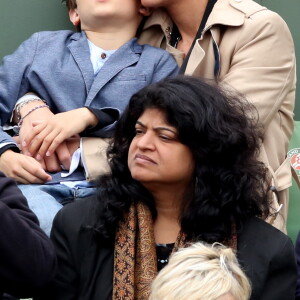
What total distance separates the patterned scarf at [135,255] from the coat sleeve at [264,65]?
0.84m

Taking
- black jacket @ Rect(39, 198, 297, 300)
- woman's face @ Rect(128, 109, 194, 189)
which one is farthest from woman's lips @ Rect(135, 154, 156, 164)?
black jacket @ Rect(39, 198, 297, 300)

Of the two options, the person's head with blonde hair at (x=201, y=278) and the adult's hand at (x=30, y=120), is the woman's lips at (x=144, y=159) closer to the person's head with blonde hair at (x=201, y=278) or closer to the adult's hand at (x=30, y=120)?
the person's head with blonde hair at (x=201, y=278)

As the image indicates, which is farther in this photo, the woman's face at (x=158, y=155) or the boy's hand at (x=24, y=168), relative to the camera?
the boy's hand at (x=24, y=168)

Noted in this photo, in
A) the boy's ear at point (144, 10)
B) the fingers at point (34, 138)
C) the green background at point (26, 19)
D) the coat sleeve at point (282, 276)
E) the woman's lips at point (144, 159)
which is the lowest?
the coat sleeve at point (282, 276)

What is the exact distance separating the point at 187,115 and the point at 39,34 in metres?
1.14

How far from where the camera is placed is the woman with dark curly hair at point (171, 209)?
10.8ft

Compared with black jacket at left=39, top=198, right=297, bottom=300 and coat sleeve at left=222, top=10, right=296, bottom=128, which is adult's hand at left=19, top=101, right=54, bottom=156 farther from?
coat sleeve at left=222, top=10, right=296, bottom=128

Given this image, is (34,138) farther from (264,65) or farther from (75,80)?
(264,65)

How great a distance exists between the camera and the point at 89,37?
13.7 feet

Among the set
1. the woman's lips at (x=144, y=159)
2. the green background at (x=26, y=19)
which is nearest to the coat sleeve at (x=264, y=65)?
the green background at (x=26, y=19)

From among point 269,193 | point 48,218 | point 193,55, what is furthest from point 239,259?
point 193,55

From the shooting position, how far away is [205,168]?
3387 millimetres

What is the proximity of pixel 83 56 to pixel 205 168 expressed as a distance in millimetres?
977

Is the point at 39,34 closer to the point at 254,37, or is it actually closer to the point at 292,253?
the point at 254,37
